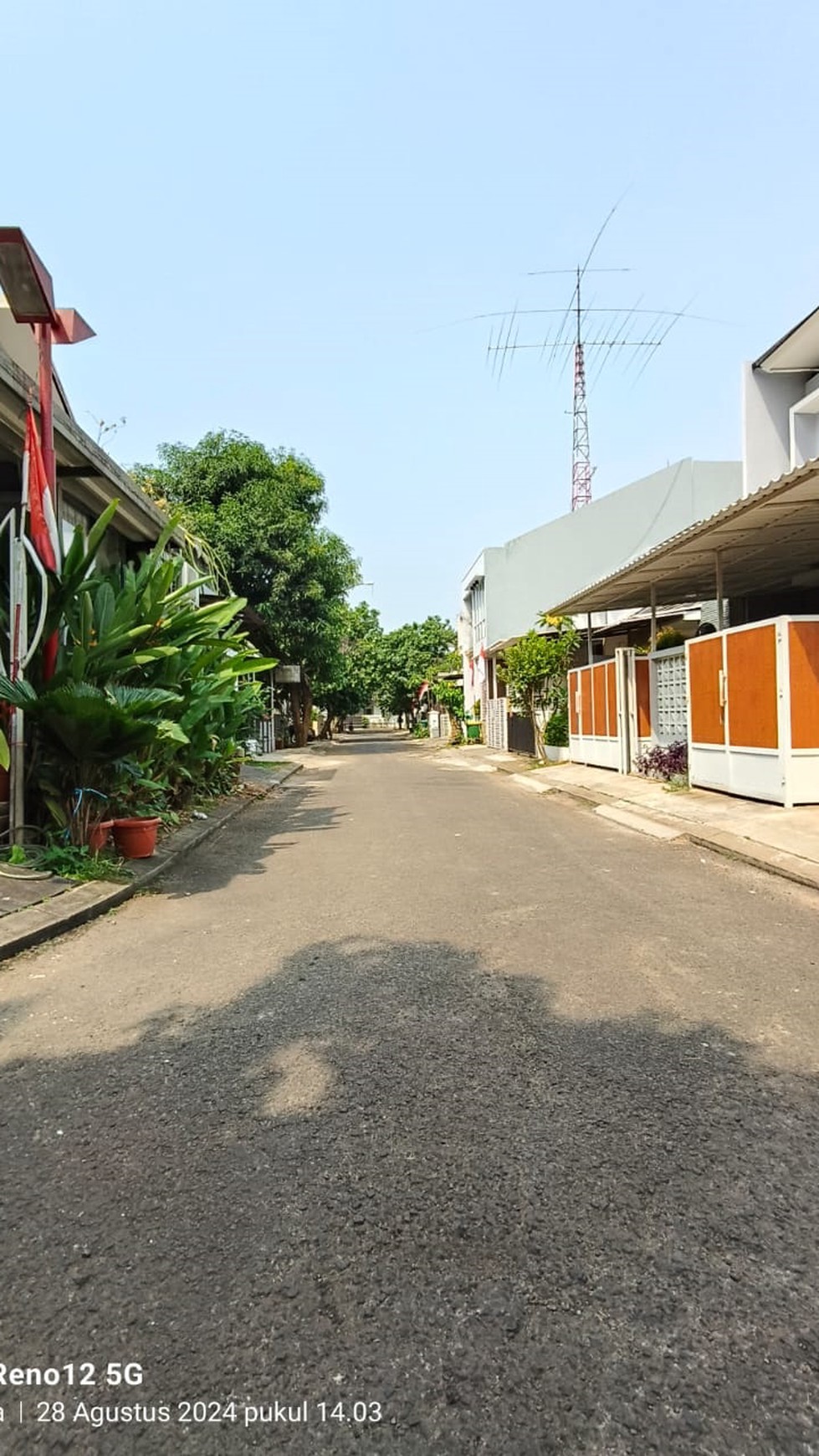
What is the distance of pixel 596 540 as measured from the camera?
32188 mm

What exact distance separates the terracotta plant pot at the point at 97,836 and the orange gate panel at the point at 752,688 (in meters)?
7.48

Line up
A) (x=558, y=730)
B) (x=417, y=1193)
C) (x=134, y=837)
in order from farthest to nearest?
1. (x=558, y=730)
2. (x=134, y=837)
3. (x=417, y=1193)

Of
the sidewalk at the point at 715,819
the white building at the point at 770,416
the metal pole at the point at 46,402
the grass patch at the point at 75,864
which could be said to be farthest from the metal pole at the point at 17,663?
the white building at the point at 770,416

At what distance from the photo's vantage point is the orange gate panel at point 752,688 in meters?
9.91

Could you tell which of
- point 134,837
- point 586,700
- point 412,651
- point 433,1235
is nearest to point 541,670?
point 586,700

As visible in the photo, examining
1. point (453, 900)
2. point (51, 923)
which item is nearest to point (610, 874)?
point (453, 900)

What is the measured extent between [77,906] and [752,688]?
323 inches

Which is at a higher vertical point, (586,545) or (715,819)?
(586,545)

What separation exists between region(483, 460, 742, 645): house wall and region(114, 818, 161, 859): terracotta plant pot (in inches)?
816

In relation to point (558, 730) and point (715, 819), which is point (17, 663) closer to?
point (715, 819)

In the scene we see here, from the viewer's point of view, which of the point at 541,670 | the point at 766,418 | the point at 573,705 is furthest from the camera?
the point at 541,670

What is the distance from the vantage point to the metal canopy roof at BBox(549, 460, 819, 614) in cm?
898

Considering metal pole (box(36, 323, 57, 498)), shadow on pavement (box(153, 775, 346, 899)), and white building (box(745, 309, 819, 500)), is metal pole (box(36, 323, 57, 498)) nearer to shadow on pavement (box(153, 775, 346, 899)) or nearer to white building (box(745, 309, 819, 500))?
shadow on pavement (box(153, 775, 346, 899))

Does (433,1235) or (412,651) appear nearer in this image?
(433,1235)
